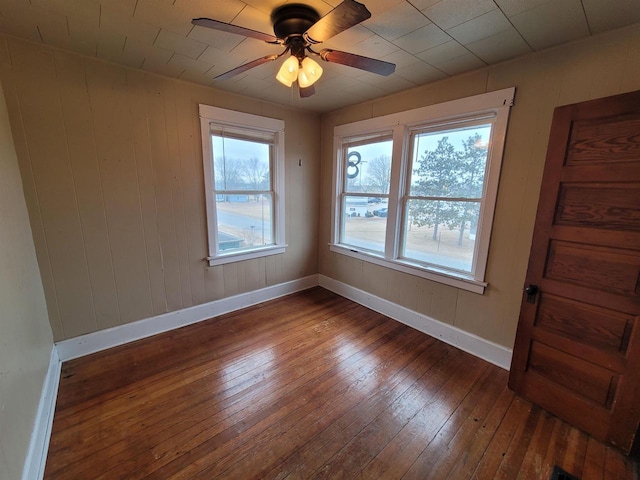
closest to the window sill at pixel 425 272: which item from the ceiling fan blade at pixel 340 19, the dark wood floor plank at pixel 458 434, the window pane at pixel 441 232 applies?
the window pane at pixel 441 232

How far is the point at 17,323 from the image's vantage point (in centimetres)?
145

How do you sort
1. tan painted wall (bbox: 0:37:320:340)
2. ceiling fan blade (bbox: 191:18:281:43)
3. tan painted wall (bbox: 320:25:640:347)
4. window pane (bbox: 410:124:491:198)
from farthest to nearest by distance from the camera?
window pane (bbox: 410:124:491:198) → tan painted wall (bbox: 0:37:320:340) → tan painted wall (bbox: 320:25:640:347) → ceiling fan blade (bbox: 191:18:281:43)

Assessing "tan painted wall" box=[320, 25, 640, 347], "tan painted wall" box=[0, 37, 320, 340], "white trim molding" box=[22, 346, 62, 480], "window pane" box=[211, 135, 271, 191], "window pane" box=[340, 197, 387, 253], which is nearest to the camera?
"white trim molding" box=[22, 346, 62, 480]

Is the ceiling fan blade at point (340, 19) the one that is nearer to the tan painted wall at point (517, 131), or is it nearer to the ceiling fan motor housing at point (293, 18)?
the ceiling fan motor housing at point (293, 18)

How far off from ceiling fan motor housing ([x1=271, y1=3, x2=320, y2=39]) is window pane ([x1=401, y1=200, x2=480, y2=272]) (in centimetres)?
188

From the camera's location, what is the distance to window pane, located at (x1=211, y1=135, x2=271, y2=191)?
2.95 m

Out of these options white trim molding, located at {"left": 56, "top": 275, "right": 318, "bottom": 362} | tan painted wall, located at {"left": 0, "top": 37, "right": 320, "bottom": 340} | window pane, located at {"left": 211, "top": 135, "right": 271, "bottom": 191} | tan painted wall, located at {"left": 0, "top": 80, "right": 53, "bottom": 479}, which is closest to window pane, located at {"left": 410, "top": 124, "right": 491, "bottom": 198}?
window pane, located at {"left": 211, "top": 135, "right": 271, "bottom": 191}

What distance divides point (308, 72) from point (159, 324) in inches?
107

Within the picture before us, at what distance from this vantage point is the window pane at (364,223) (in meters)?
3.26

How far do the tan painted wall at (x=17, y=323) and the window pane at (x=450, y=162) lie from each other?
10.1 feet

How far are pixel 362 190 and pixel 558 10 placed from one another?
2.19m

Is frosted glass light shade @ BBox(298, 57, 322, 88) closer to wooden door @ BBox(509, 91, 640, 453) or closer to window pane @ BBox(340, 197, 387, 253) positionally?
wooden door @ BBox(509, 91, 640, 453)

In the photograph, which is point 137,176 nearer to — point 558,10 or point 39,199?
point 39,199

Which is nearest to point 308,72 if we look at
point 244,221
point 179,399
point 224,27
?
point 224,27
